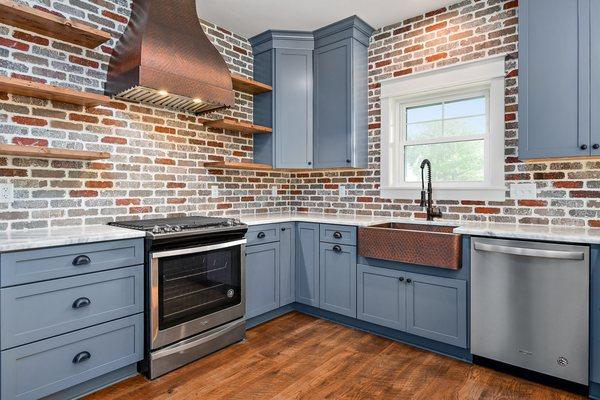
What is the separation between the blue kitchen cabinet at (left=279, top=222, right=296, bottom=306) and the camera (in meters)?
3.33

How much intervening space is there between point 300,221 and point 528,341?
6.37 feet

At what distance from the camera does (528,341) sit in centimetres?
225

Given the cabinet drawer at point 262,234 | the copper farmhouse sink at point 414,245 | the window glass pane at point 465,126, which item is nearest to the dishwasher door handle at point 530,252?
the copper farmhouse sink at point 414,245

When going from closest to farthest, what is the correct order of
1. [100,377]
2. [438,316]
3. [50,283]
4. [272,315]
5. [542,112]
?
[50,283] < [100,377] < [542,112] < [438,316] < [272,315]

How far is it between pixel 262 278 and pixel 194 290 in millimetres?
737

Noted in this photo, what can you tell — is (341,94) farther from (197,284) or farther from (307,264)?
(197,284)

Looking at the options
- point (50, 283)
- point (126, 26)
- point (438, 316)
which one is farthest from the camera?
point (126, 26)

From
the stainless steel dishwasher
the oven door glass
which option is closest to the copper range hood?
the oven door glass

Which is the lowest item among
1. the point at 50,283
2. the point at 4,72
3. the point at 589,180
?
the point at 50,283

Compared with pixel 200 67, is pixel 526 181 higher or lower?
lower

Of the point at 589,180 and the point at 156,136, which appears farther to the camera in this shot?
the point at 156,136

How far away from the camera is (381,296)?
2.91m

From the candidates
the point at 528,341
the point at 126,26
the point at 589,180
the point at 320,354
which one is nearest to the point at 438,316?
the point at 528,341

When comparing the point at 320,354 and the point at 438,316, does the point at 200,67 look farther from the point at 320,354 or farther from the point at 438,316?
the point at 438,316
